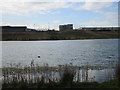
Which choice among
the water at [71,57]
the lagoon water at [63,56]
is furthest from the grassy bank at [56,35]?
the water at [71,57]

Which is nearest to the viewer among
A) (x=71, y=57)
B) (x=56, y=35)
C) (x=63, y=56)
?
(x=71, y=57)

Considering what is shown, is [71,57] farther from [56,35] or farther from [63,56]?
[56,35]

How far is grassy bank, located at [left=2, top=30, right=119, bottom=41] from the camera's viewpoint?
72.2 metres

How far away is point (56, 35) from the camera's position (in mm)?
76500

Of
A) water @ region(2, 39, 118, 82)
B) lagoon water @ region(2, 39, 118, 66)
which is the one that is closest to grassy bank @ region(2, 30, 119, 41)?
lagoon water @ region(2, 39, 118, 66)

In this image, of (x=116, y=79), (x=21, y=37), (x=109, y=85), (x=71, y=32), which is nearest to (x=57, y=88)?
(x=109, y=85)

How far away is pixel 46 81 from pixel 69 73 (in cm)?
115

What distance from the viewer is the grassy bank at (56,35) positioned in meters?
72.2

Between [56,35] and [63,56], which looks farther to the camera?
[56,35]

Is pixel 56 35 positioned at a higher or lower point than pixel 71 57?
higher

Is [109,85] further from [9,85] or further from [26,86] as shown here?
[9,85]

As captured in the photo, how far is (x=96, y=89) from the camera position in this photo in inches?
366

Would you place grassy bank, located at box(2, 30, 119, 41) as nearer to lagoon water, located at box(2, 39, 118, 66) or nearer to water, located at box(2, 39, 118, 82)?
lagoon water, located at box(2, 39, 118, 66)

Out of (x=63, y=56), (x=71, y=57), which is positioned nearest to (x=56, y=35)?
(x=63, y=56)
